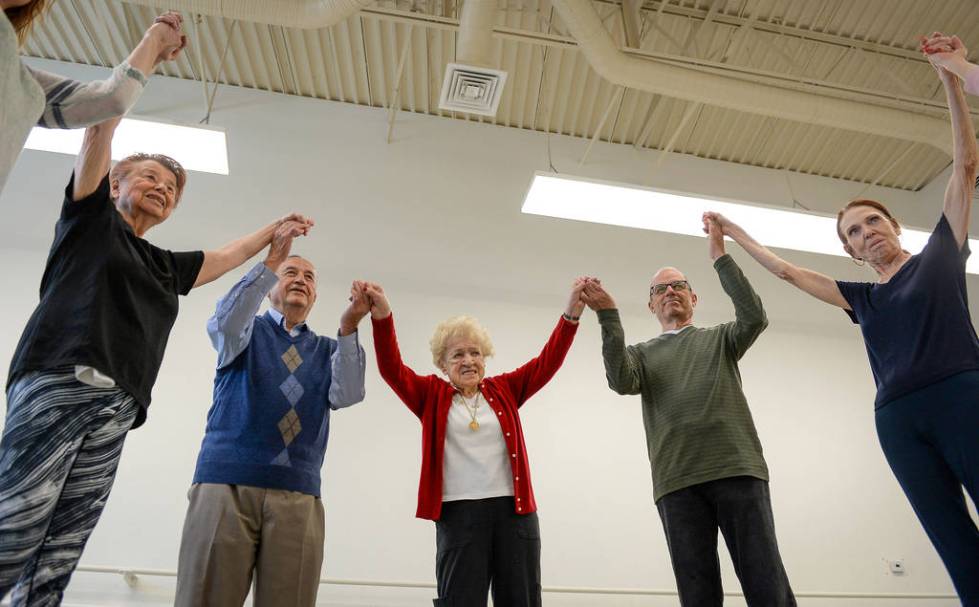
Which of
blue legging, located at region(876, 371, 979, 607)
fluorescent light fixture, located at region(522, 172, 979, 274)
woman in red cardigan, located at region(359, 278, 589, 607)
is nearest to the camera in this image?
blue legging, located at region(876, 371, 979, 607)

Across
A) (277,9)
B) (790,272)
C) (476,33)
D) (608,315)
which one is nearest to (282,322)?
(608,315)

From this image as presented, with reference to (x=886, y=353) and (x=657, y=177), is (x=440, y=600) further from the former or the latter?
(x=657, y=177)

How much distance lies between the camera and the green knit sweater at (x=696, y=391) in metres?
2.14

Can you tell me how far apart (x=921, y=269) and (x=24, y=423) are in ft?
7.50

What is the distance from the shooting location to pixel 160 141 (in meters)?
3.77

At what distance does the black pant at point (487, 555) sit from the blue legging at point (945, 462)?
3.37 feet

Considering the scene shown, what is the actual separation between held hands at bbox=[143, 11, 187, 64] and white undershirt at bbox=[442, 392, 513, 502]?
1314mm

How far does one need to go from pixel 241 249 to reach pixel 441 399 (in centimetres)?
80

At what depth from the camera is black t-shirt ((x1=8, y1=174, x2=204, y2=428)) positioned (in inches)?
55.3

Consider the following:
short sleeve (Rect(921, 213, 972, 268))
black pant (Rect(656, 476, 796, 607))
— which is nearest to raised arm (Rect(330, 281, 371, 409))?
black pant (Rect(656, 476, 796, 607))

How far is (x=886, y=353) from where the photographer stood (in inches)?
77.0

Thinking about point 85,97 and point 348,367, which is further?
point 348,367

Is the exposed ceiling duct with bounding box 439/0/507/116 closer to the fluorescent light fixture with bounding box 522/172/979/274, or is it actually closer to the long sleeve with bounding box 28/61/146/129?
the fluorescent light fixture with bounding box 522/172/979/274

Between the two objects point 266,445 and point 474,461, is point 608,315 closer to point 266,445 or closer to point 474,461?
point 474,461
